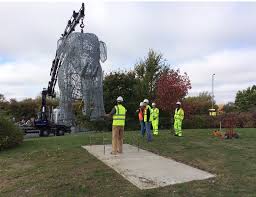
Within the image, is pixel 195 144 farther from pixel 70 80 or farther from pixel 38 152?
pixel 70 80

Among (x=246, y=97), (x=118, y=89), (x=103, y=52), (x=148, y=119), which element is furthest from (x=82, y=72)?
(x=246, y=97)

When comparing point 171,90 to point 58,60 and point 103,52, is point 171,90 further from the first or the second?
point 58,60

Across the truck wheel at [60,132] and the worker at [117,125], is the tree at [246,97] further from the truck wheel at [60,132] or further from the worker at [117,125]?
the worker at [117,125]

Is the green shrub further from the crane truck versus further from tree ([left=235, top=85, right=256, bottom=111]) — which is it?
tree ([left=235, top=85, right=256, bottom=111])

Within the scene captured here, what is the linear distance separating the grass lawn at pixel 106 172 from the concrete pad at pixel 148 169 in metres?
0.26

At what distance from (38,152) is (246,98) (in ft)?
169

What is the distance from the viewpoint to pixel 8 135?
1516 cm

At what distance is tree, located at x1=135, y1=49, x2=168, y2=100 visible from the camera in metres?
32.9

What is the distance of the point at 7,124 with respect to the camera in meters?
15.4

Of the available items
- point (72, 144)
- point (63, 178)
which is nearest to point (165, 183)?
point (63, 178)

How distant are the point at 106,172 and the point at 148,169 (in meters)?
1.08

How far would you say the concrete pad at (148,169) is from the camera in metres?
8.33

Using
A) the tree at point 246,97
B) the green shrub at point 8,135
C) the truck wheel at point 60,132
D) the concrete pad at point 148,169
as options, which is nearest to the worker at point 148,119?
the concrete pad at point 148,169

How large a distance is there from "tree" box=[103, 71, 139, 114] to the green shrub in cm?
1585
